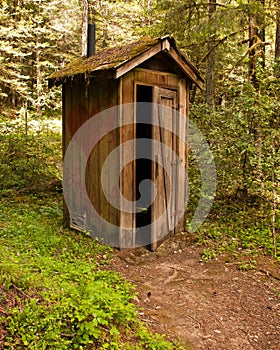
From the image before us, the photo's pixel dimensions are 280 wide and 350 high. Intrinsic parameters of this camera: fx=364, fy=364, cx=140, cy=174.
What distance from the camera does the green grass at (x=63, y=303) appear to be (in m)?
3.12

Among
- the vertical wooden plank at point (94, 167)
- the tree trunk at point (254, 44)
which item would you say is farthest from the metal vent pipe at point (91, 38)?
the tree trunk at point (254, 44)

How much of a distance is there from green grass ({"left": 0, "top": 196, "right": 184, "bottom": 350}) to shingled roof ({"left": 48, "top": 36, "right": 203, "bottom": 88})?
278 cm

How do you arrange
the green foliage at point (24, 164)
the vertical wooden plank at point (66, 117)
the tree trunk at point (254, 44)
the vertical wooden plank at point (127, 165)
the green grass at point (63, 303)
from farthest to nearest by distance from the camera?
the green foliage at point (24, 164) → the tree trunk at point (254, 44) → the vertical wooden plank at point (66, 117) → the vertical wooden plank at point (127, 165) → the green grass at point (63, 303)

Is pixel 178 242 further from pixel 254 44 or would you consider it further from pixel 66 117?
pixel 254 44

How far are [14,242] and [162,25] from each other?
6.87 meters

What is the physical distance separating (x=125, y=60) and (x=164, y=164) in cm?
189

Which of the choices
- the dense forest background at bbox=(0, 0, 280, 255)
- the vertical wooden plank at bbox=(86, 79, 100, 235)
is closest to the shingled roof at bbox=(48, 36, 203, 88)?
the vertical wooden plank at bbox=(86, 79, 100, 235)

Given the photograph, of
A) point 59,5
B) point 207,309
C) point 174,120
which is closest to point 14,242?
point 207,309

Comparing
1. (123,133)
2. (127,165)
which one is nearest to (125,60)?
(123,133)

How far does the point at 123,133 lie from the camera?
572 centimetres

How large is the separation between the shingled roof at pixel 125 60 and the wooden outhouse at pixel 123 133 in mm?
14

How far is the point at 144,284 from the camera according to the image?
506 centimetres

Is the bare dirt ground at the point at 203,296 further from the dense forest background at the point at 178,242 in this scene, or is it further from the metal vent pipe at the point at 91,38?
the metal vent pipe at the point at 91,38

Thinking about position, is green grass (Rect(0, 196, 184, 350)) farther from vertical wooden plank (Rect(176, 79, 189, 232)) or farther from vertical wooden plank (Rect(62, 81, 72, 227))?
vertical wooden plank (Rect(176, 79, 189, 232))
